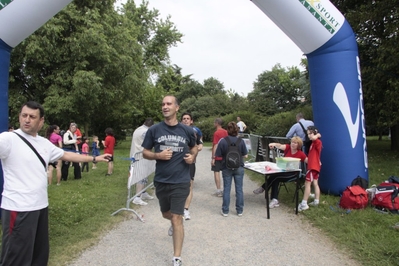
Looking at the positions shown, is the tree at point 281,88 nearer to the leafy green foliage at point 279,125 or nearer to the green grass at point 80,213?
the leafy green foliage at point 279,125

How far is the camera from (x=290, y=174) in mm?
6383

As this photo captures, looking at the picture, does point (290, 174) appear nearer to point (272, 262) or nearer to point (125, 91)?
point (272, 262)

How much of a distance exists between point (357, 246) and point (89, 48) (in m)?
19.6

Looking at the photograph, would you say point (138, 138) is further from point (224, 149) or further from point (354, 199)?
point (354, 199)

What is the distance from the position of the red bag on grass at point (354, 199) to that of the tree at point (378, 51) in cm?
637

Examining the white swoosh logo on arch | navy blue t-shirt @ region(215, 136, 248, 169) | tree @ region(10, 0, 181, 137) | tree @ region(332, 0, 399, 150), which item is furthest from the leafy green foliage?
tree @ region(10, 0, 181, 137)

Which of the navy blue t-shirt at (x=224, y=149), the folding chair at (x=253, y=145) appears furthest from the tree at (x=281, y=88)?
the navy blue t-shirt at (x=224, y=149)

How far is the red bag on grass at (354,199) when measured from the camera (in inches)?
235

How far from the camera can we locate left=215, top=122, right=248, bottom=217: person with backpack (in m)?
6.03

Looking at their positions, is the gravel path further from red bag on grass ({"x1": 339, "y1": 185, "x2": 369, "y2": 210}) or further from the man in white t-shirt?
the man in white t-shirt

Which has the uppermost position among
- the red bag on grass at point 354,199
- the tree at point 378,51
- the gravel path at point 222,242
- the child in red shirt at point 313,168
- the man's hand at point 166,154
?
the tree at point 378,51

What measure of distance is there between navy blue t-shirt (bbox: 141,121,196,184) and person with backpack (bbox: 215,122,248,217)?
2.15m

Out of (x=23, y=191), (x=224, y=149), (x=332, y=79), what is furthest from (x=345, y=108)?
(x=23, y=191)

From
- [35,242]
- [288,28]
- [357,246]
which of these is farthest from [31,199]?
[288,28]
